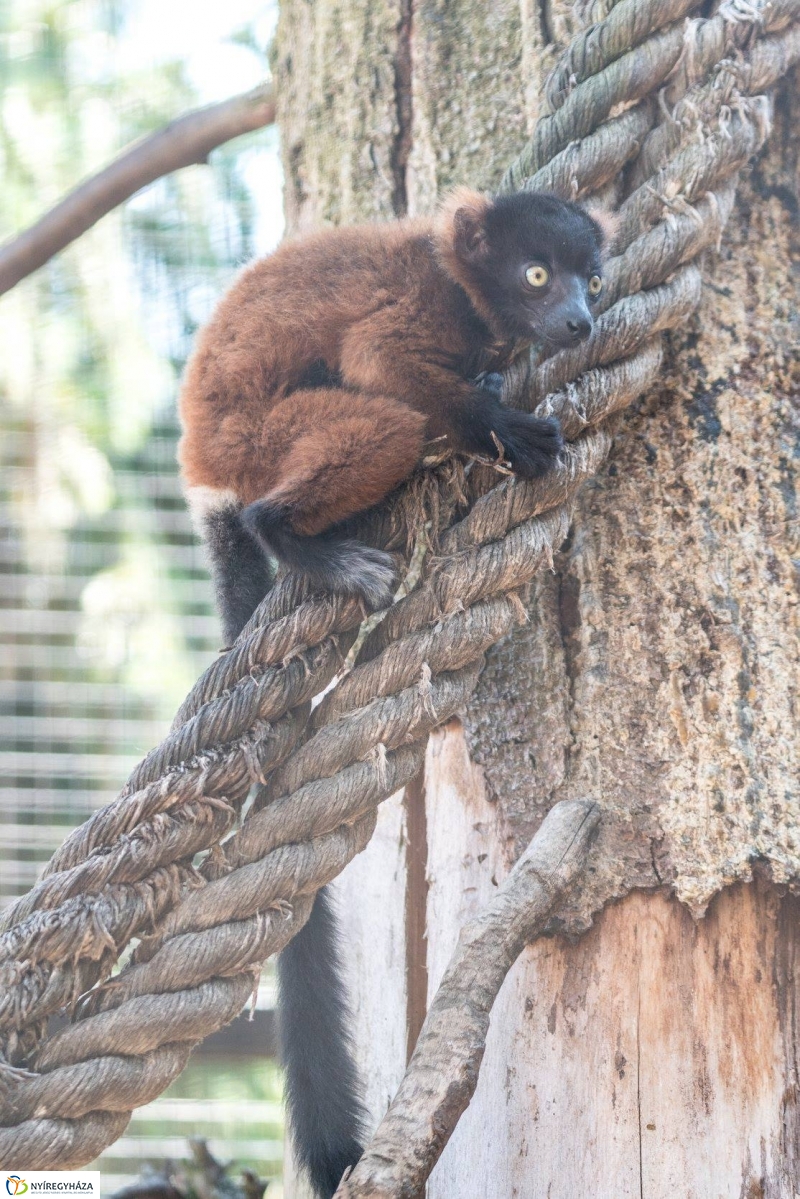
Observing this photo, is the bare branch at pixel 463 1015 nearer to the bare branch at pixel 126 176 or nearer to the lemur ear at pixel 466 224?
the lemur ear at pixel 466 224

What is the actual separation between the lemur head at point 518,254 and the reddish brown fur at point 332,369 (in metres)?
0.05

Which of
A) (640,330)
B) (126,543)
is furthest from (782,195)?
(126,543)

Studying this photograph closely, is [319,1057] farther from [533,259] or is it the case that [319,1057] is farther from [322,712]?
[533,259]

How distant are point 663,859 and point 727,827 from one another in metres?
0.10

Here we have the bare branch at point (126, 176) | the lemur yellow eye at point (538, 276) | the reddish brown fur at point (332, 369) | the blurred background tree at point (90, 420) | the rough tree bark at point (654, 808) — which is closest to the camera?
the rough tree bark at point (654, 808)

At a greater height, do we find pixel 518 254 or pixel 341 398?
pixel 518 254

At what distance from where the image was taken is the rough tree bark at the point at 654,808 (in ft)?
5.37

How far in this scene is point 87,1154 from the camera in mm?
1466

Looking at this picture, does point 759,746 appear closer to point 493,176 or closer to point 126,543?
point 493,176

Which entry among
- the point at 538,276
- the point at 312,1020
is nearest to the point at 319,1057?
the point at 312,1020

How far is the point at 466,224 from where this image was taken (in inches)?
86.4

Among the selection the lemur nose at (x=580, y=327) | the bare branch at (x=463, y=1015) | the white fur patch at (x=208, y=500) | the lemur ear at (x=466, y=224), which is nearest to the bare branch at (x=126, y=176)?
the lemur ear at (x=466, y=224)

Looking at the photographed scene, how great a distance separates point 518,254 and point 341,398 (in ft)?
1.78

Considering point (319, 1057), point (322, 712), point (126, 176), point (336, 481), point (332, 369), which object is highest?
point (126, 176)
